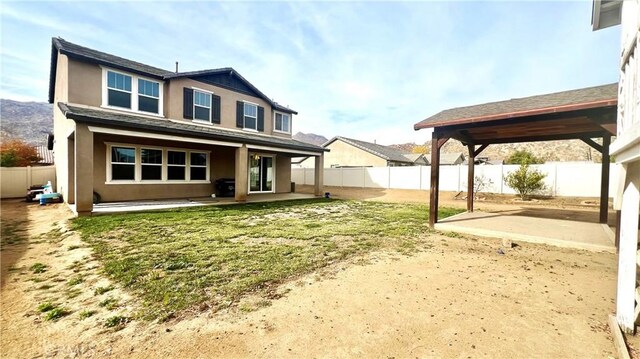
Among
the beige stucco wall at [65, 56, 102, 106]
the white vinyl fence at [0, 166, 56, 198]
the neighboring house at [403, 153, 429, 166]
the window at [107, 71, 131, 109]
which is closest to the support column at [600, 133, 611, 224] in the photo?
the window at [107, 71, 131, 109]

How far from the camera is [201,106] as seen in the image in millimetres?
12984

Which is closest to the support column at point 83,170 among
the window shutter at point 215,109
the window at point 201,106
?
the window at point 201,106

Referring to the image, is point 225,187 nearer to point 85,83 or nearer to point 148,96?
point 148,96

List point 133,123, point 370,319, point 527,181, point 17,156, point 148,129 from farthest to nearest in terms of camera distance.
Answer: point 17,156 → point 527,181 → point 148,129 → point 133,123 → point 370,319

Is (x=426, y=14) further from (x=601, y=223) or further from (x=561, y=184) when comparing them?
(x=561, y=184)

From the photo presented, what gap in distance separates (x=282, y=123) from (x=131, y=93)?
8.14 metres

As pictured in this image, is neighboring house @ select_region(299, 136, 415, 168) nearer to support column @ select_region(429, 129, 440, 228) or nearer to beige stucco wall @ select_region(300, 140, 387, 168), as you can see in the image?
beige stucco wall @ select_region(300, 140, 387, 168)

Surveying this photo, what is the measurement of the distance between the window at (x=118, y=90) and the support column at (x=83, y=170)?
356cm

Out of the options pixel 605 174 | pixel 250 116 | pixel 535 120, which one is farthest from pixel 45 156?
pixel 605 174

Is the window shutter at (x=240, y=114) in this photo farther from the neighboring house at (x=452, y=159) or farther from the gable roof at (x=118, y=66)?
the neighboring house at (x=452, y=159)

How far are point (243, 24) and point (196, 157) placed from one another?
21.2 ft

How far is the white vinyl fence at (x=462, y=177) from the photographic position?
15.3 m

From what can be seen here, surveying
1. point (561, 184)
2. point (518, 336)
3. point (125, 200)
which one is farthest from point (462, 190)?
point (125, 200)

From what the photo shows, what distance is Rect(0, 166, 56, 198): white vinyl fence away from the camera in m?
13.8
